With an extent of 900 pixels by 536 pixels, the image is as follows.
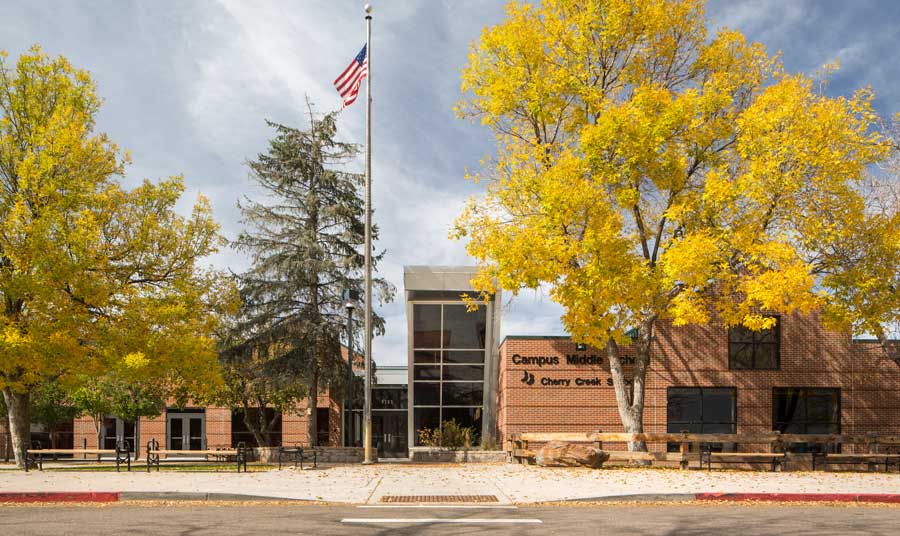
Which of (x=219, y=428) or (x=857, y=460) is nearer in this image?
(x=857, y=460)

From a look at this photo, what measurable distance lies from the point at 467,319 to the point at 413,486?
15.7 m

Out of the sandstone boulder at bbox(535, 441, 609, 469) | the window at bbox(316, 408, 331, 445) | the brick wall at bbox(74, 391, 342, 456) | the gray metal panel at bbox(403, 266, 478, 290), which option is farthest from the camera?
the window at bbox(316, 408, 331, 445)

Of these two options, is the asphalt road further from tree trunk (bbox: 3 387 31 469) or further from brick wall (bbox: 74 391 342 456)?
brick wall (bbox: 74 391 342 456)

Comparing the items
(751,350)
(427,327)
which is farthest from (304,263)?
(751,350)

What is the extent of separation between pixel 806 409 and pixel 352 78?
65.4 feet

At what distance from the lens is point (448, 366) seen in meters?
32.2

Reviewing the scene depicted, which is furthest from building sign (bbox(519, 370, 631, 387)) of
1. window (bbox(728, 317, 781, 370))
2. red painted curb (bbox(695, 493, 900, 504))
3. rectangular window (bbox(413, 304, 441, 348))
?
red painted curb (bbox(695, 493, 900, 504))

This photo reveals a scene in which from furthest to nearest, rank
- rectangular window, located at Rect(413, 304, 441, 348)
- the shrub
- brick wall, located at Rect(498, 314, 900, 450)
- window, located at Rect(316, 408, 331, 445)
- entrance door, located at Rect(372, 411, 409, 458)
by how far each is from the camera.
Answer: window, located at Rect(316, 408, 331, 445)
entrance door, located at Rect(372, 411, 409, 458)
rectangular window, located at Rect(413, 304, 441, 348)
the shrub
brick wall, located at Rect(498, 314, 900, 450)

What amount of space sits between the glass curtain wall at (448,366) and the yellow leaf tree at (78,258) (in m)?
8.88

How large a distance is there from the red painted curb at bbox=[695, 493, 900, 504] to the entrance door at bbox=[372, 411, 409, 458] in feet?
83.2

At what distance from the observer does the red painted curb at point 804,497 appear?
14.1 metres

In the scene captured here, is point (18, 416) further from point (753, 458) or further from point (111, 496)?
point (753, 458)

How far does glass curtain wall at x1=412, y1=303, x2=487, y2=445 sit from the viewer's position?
32.0m

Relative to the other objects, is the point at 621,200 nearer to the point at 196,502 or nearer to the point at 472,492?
the point at 472,492
